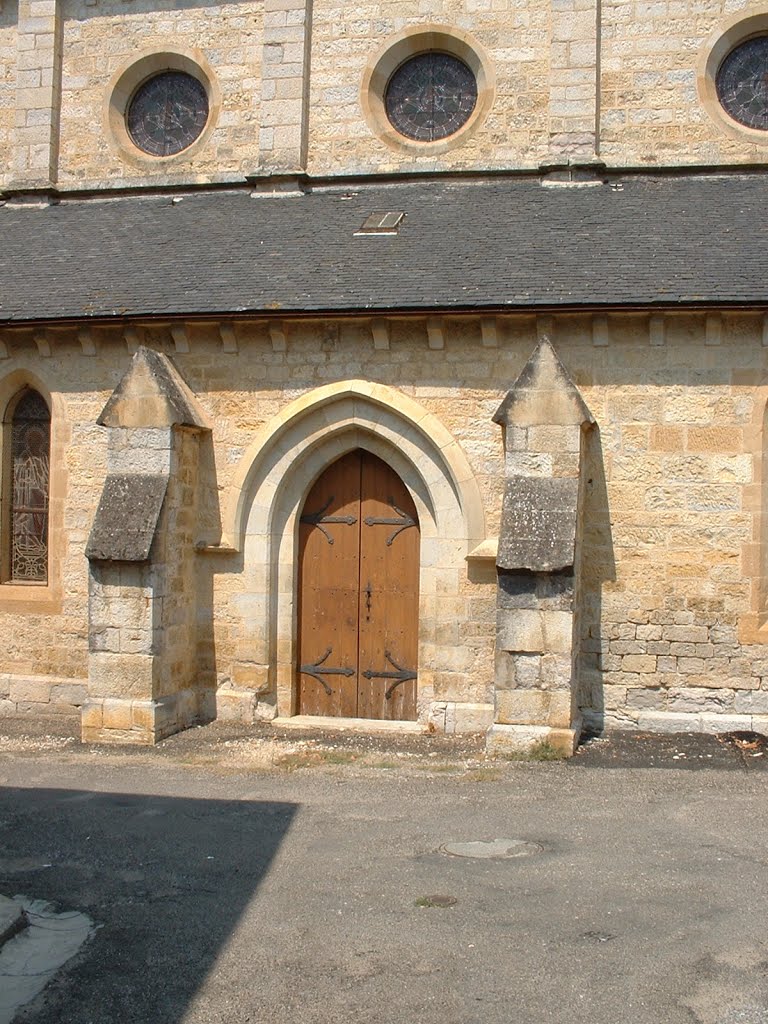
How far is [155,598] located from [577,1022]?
252 inches

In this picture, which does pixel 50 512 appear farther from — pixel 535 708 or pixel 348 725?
pixel 535 708

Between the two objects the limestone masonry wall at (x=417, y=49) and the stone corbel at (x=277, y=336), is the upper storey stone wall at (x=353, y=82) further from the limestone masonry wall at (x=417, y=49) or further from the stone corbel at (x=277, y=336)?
the stone corbel at (x=277, y=336)

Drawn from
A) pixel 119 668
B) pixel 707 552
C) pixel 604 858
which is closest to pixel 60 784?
pixel 119 668

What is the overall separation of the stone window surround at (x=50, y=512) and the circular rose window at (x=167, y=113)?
13.4 ft

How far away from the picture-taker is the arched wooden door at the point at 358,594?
429 inches

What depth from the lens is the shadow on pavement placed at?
4.80 metres

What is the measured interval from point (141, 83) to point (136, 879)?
36.0 feet

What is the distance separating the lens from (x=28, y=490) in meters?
11.8

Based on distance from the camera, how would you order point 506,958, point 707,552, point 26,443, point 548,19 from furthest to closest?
point 548,19
point 26,443
point 707,552
point 506,958

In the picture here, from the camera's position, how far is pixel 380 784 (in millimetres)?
8555

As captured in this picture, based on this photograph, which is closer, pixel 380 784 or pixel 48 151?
pixel 380 784

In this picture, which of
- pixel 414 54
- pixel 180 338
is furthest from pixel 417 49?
pixel 180 338

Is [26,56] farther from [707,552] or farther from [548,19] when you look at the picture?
[707,552]

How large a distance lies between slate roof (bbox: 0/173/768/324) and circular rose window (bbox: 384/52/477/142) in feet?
3.02
